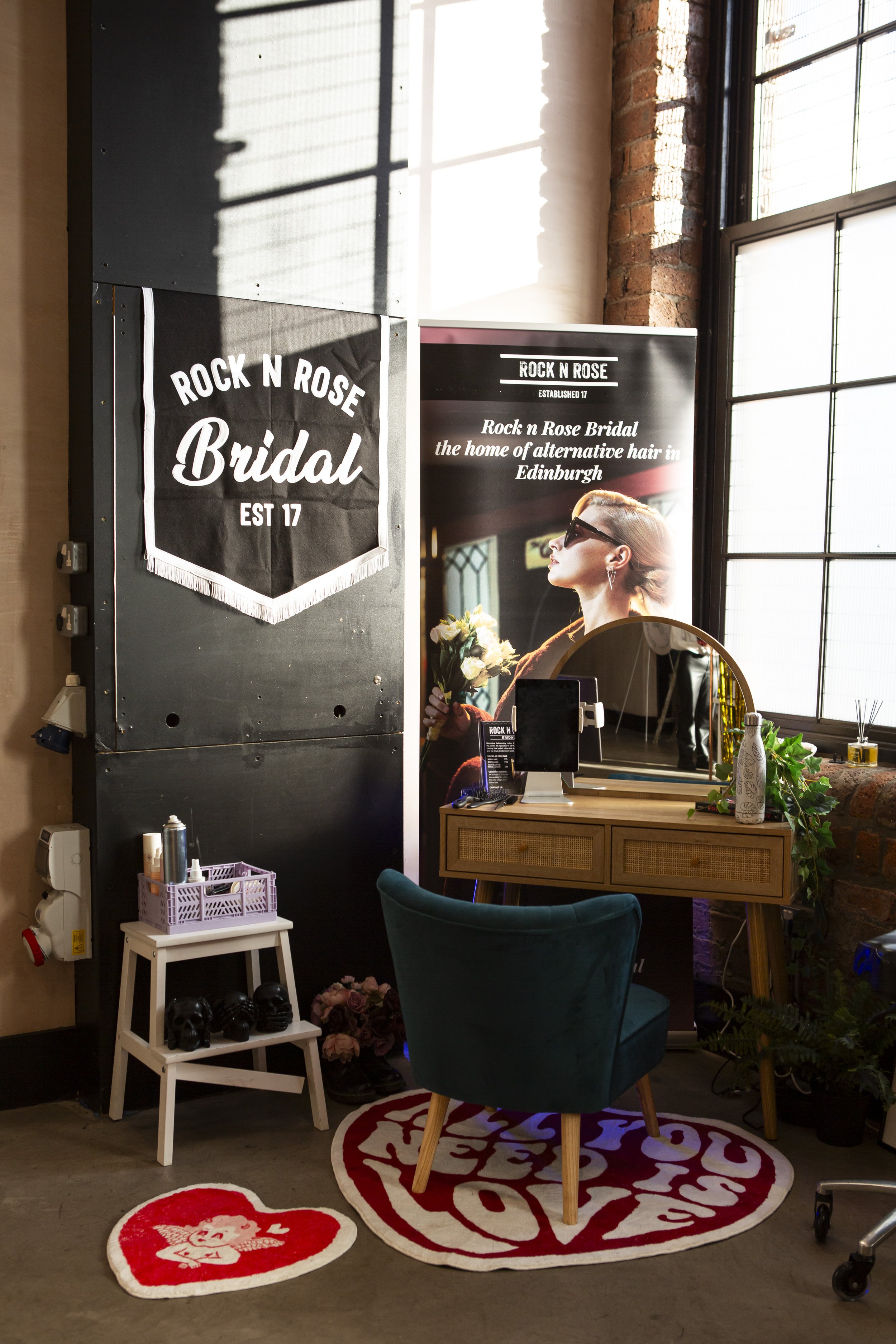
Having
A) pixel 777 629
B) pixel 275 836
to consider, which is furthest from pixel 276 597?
pixel 777 629

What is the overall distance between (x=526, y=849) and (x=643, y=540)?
4.01 feet

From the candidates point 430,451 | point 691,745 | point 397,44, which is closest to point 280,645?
point 430,451

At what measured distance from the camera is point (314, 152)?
3.49 metres

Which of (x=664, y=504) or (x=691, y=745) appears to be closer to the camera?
(x=691, y=745)

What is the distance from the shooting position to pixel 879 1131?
3.20 metres

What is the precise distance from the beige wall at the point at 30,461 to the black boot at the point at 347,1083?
2.68 feet

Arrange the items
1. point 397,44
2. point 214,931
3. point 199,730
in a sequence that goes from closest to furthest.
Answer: point 214,931
point 199,730
point 397,44

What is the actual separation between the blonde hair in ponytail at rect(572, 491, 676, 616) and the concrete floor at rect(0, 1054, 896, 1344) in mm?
1784

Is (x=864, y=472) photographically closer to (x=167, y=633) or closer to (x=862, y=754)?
(x=862, y=754)

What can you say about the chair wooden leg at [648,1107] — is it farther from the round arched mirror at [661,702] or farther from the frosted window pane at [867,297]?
the frosted window pane at [867,297]

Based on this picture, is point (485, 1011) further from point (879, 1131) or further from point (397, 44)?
point (397, 44)

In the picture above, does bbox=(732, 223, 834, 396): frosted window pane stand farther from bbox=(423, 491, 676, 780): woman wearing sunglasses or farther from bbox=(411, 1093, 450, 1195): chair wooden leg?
bbox=(411, 1093, 450, 1195): chair wooden leg

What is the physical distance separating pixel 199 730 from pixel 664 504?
1.72m

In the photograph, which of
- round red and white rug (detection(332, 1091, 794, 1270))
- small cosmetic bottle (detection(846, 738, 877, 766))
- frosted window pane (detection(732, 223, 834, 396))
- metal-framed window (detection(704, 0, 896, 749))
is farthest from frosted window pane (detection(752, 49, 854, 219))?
round red and white rug (detection(332, 1091, 794, 1270))
